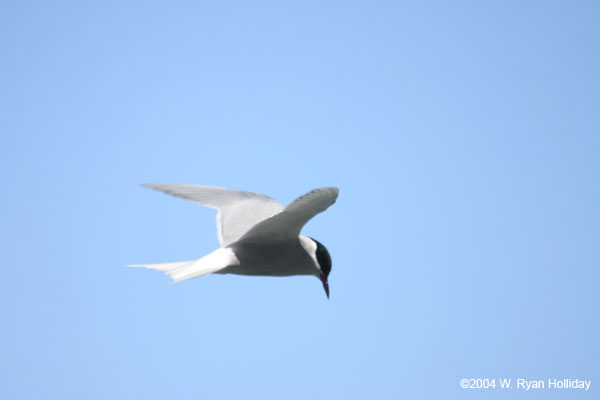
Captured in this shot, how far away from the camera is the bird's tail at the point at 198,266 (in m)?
6.10

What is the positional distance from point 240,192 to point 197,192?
49 centimetres

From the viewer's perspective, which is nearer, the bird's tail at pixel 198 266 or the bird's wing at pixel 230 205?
the bird's tail at pixel 198 266

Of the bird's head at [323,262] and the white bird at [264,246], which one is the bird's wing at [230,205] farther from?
the bird's head at [323,262]

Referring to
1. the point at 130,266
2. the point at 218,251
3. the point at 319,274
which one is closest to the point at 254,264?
the point at 218,251

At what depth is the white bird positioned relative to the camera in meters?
5.98

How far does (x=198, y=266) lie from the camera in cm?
629

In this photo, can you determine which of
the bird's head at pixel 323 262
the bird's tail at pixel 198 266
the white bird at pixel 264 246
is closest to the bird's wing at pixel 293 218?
the white bird at pixel 264 246

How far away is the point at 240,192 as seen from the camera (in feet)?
25.9

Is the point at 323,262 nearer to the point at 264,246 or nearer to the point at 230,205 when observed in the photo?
the point at 264,246

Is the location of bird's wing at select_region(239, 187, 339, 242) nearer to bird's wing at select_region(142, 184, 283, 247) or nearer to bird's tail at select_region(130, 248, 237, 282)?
bird's tail at select_region(130, 248, 237, 282)

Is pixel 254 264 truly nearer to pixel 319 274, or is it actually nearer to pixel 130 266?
pixel 319 274

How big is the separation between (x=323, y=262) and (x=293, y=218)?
97 centimetres

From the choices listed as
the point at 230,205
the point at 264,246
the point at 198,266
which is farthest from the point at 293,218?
the point at 230,205

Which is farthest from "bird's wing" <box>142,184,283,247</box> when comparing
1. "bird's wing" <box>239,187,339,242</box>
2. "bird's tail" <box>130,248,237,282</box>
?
"bird's wing" <box>239,187,339,242</box>
